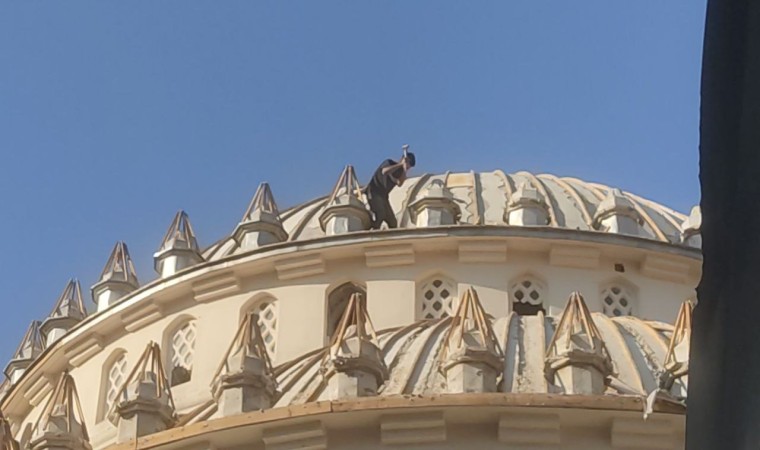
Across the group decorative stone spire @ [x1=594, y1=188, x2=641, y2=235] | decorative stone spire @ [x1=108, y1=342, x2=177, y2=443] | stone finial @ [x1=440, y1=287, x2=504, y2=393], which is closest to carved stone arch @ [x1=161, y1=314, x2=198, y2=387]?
decorative stone spire @ [x1=108, y1=342, x2=177, y2=443]

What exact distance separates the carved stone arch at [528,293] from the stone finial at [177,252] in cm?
642

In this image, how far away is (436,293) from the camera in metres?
25.2

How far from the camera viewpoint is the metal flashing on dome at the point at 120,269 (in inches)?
1192

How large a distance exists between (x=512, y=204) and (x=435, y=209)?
4.58 feet

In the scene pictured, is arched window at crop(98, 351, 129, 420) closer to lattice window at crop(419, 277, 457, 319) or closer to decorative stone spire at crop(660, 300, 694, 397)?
lattice window at crop(419, 277, 457, 319)

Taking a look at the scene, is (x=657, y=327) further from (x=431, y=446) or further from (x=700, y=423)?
(x=700, y=423)

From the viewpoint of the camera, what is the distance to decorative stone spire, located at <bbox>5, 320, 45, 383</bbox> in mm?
31203

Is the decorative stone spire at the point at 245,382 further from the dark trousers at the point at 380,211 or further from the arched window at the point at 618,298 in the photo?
the dark trousers at the point at 380,211

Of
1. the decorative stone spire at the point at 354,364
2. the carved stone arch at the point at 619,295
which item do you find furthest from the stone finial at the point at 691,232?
the decorative stone spire at the point at 354,364

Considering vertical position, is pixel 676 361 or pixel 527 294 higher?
pixel 527 294

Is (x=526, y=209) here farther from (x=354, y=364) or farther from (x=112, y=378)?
(x=354, y=364)

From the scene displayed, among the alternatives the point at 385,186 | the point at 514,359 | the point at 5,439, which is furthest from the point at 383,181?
the point at 5,439

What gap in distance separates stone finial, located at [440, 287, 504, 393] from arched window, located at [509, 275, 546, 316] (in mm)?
6277

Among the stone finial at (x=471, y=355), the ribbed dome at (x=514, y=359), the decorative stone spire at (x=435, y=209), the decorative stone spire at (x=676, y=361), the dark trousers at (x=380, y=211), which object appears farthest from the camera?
the dark trousers at (x=380, y=211)
